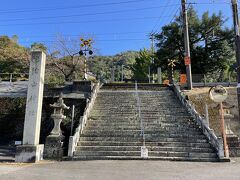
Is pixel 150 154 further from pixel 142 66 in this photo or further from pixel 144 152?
pixel 142 66

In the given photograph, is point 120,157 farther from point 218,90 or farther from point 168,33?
point 168,33

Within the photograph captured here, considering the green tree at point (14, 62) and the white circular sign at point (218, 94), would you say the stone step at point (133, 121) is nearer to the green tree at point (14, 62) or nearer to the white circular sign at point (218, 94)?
the white circular sign at point (218, 94)

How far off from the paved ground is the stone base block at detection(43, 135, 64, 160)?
6.39 feet

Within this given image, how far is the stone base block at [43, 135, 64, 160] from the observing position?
10328mm

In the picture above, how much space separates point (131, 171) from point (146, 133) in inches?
172

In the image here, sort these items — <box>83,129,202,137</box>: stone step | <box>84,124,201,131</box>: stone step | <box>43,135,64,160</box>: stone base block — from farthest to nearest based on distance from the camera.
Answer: <box>84,124,201,131</box>: stone step → <box>83,129,202,137</box>: stone step → <box>43,135,64,160</box>: stone base block

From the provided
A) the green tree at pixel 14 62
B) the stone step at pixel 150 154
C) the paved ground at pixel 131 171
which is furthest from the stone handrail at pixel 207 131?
the green tree at pixel 14 62

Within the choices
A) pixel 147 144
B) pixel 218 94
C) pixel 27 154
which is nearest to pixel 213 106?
pixel 218 94

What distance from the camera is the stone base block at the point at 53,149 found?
10328mm

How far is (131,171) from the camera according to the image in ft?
24.3

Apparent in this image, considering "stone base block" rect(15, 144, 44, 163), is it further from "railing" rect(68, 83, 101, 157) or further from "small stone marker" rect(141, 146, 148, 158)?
"small stone marker" rect(141, 146, 148, 158)

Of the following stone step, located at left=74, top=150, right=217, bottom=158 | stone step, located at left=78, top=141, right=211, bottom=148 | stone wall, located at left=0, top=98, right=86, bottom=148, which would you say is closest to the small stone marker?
stone step, located at left=74, top=150, right=217, bottom=158

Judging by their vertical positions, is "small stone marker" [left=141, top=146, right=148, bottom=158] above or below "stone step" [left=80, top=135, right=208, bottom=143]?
below

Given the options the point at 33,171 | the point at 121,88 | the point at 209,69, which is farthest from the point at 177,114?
the point at 209,69
